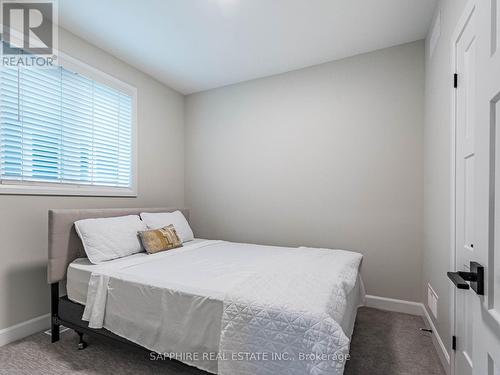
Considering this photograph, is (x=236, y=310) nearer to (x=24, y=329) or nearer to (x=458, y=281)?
(x=458, y=281)

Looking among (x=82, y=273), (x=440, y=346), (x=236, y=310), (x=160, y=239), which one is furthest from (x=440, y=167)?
(x=82, y=273)

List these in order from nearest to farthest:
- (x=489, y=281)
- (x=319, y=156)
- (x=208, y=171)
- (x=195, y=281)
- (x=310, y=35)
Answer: (x=489, y=281), (x=195, y=281), (x=310, y=35), (x=319, y=156), (x=208, y=171)

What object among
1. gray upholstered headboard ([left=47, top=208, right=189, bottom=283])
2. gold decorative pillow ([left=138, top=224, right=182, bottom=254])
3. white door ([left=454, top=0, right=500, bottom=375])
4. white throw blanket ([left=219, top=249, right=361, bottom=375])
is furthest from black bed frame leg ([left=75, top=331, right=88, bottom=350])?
white door ([left=454, top=0, right=500, bottom=375])

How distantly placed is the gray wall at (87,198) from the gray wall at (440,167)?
3.03 metres

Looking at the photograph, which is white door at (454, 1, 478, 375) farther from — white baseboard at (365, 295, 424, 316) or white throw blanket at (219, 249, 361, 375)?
white baseboard at (365, 295, 424, 316)

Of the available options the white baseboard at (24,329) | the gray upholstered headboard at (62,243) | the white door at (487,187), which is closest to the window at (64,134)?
the gray upholstered headboard at (62,243)

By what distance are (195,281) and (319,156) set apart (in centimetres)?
202

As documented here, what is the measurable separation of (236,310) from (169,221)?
5.80 ft

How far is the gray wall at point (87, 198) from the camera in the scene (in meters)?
2.06

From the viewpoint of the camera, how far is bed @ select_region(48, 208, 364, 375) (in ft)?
3.98

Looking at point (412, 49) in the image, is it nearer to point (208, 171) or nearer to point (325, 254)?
point (325, 254)

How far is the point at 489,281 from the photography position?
2.42 ft

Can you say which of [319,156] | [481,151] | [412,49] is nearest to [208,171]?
[319,156]

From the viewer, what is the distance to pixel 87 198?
261 cm
